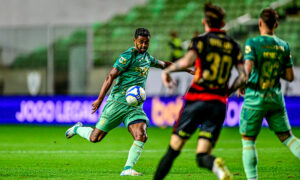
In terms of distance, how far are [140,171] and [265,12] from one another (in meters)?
3.10

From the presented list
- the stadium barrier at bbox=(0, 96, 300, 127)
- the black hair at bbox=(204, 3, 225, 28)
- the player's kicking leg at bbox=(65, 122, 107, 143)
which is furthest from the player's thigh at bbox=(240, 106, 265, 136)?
the stadium barrier at bbox=(0, 96, 300, 127)

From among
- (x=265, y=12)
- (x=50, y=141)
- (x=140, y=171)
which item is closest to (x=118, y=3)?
(x=50, y=141)

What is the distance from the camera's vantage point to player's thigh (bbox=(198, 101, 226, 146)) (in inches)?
227

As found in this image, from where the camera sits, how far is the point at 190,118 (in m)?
5.74

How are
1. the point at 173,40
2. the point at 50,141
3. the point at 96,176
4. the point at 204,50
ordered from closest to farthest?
the point at 204,50 → the point at 96,176 → the point at 50,141 → the point at 173,40

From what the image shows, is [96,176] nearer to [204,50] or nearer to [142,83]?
[142,83]

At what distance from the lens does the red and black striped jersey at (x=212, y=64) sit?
571 cm

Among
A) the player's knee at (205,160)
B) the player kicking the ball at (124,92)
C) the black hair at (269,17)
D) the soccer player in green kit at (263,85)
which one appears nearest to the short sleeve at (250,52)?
the soccer player in green kit at (263,85)

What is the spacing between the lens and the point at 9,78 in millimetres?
19500

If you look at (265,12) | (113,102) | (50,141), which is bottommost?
(50,141)

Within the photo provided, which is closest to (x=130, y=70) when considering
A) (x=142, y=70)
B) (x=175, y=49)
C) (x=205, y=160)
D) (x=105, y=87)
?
(x=142, y=70)

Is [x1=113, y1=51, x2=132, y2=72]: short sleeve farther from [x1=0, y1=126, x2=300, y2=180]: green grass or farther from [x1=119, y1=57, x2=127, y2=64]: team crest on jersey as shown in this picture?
[x1=0, y1=126, x2=300, y2=180]: green grass

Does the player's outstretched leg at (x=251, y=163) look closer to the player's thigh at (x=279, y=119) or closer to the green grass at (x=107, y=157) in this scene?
the player's thigh at (x=279, y=119)

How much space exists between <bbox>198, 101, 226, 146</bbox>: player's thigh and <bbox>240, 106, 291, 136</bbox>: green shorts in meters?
0.59
